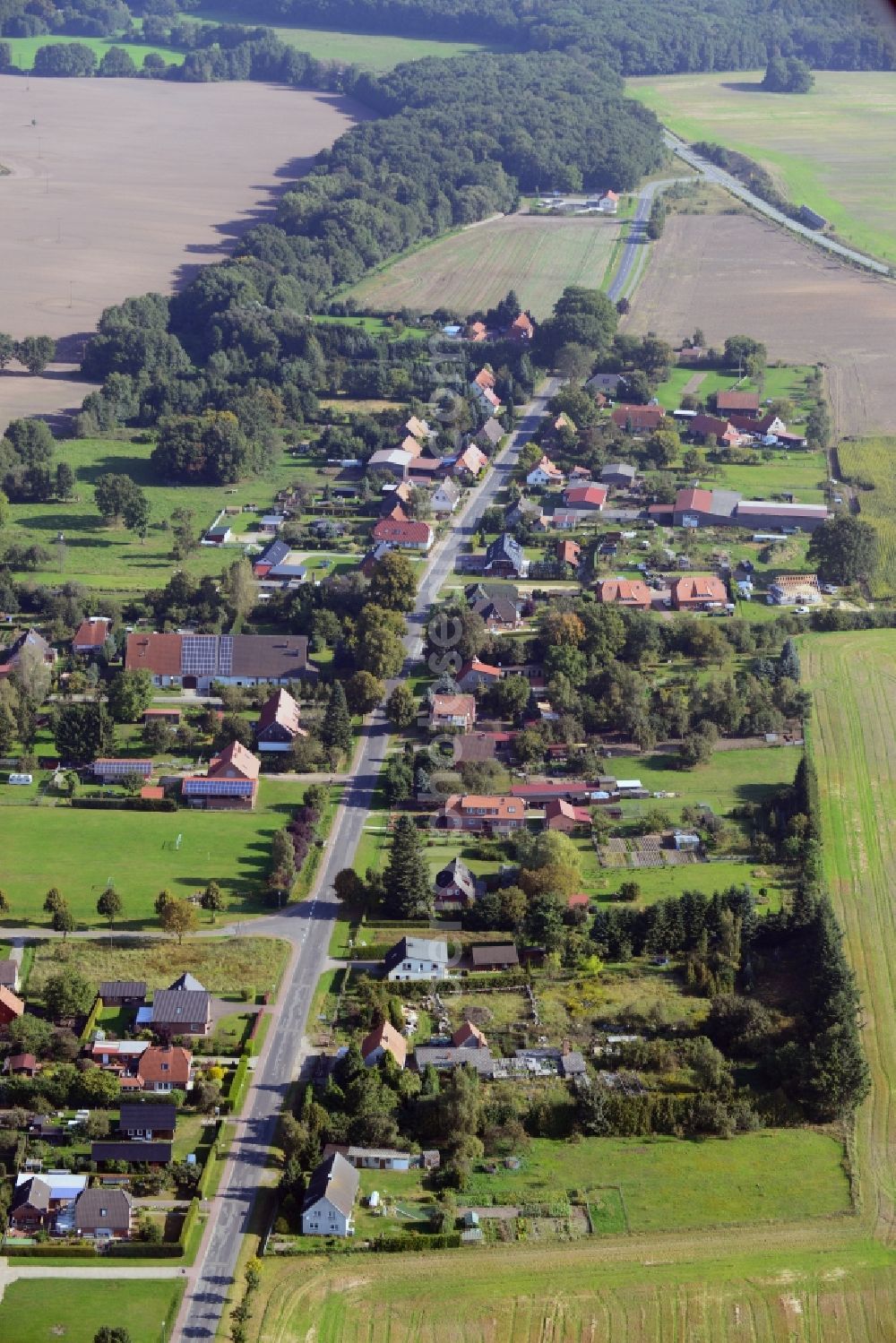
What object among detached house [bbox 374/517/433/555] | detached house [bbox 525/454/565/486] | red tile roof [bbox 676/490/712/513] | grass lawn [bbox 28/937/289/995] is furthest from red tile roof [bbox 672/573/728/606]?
grass lawn [bbox 28/937/289/995]

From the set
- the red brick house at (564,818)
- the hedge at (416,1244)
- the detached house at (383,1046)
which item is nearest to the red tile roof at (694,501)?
the red brick house at (564,818)

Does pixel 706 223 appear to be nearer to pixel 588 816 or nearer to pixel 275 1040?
pixel 588 816

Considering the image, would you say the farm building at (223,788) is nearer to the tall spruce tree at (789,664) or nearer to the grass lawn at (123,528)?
the grass lawn at (123,528)

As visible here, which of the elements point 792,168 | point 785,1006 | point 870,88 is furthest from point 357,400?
point 870,88

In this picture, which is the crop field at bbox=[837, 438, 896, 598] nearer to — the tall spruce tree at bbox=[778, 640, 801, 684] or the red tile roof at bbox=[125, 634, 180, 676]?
the tall spruce tree at bbox=[778, 640, 801, 684]

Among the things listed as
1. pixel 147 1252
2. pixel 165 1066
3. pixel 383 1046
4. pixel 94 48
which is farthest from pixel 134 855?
pixel 94 48

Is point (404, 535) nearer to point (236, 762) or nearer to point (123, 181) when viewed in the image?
point (236, 762)
